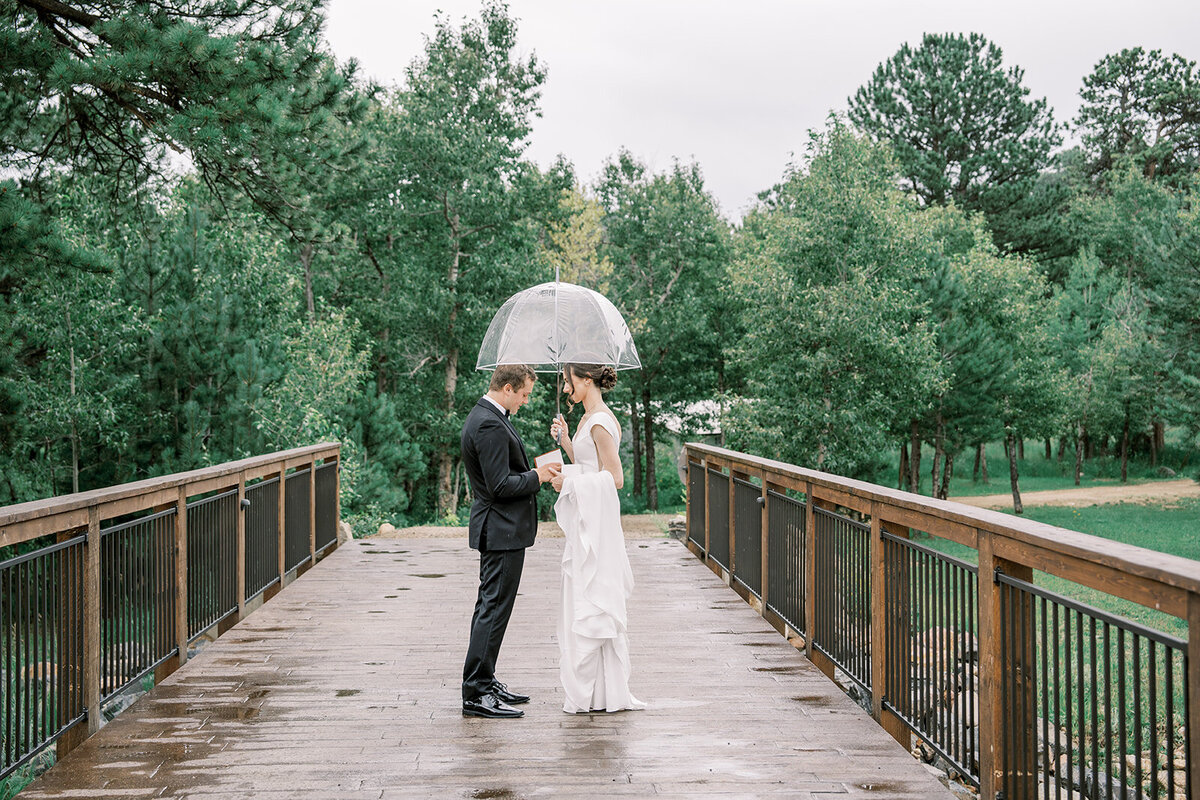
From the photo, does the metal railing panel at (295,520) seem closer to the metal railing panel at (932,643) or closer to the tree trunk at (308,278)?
the metal railing panel at (932,643)

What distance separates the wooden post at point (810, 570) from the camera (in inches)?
212

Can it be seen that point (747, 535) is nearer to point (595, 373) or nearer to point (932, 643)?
point (595, 373)

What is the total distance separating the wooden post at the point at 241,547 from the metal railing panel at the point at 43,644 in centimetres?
230

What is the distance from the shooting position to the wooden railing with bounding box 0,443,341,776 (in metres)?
3.67

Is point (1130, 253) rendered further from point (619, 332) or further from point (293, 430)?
point (619, 332)

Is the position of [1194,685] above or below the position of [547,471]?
below

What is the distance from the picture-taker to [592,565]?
14.8 feet

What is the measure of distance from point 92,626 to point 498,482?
1910mm

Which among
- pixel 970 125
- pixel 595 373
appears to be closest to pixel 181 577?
pixel 595 373

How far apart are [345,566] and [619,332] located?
5087mm

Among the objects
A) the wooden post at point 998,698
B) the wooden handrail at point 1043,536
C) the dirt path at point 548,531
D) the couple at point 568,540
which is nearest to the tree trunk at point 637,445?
the dirt path at point 548,531

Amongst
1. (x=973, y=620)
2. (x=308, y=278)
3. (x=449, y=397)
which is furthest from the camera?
(x=449, y=397)

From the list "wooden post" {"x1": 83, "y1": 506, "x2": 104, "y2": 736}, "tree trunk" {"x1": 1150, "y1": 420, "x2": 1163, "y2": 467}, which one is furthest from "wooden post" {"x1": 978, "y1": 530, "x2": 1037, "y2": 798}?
"tree trunk" {"x1": 1150, "y1": 420, "x2": 1163, "y2": 467}

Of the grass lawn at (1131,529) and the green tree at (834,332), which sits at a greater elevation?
the green tree at (834,332)
